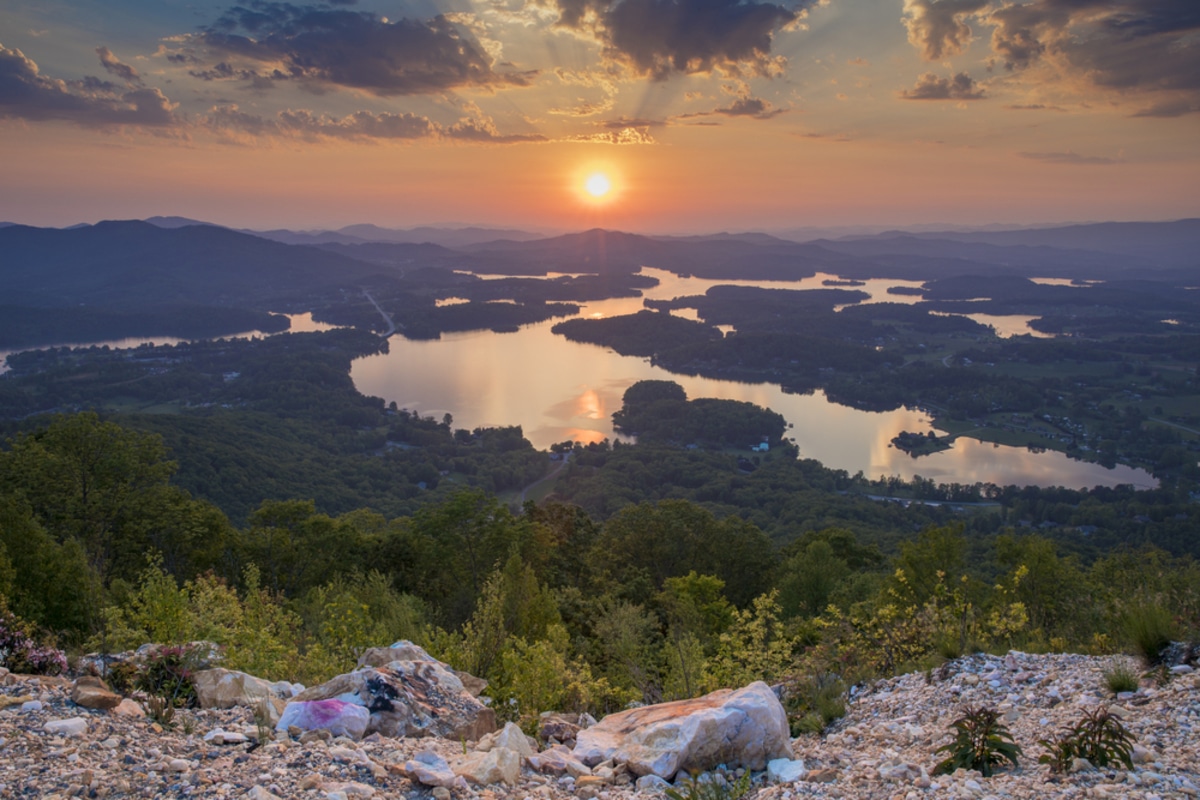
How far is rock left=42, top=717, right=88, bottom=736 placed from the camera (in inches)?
226

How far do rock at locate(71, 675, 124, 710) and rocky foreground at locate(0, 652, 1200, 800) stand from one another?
0.12 ft

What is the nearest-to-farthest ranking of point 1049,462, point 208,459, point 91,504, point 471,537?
point 91,504 < point 471,537 < point 208,459 < point 1049,462

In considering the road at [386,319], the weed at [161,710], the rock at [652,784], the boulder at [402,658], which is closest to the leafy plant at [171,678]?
the weed at [161,710]

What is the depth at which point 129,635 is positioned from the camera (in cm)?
855

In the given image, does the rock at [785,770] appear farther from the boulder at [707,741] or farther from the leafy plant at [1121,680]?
the leafy plant at [1121,680]

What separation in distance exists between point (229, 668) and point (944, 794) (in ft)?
26.7

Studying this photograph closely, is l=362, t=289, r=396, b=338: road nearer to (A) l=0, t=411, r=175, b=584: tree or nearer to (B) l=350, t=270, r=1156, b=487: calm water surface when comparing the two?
(B) l=350, t=270, r=1156, b=487: calm water surface

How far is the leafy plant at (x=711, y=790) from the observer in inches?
237

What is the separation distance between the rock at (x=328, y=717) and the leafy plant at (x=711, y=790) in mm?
3212

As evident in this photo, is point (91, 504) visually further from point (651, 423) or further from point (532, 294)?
point (532, 294)

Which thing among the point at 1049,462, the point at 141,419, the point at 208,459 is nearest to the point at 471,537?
the point at 208,459

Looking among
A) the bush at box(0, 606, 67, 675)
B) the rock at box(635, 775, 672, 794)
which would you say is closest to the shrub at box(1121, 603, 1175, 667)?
the rock at box(635, 775, 672, 794)

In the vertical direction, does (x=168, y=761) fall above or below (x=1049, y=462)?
above

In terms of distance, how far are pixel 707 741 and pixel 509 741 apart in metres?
2.07
